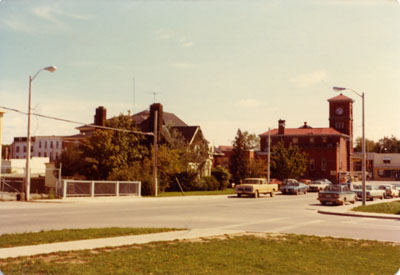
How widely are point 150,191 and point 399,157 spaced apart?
93.6m

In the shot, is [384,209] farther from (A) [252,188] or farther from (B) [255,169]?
(B) [255,169]

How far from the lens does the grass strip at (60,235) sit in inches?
472

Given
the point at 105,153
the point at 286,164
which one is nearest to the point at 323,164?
the point at 286,164

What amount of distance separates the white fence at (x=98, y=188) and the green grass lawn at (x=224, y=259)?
913 inches

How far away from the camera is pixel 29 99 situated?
30297 mm

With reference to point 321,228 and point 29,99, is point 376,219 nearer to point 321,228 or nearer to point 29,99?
point 321,228

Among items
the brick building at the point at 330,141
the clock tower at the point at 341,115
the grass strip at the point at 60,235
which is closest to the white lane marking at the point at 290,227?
the grass strip at the point at 60,235

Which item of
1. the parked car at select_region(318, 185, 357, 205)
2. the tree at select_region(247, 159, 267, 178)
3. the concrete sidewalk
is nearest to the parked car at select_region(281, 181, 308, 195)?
the tree at select_region(247, 159, 267, 178)

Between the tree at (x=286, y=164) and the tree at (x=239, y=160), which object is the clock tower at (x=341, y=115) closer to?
the tree at (x=286, y=164)

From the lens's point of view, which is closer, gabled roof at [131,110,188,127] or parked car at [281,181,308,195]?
parked car at [281,181,308,195]

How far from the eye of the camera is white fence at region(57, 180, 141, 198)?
33812 millimetres

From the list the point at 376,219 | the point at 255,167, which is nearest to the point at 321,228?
the point at 376,219

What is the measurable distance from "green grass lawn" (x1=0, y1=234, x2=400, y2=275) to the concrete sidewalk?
1.74 feet

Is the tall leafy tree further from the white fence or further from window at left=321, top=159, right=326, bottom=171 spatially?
window at left=321, top=159, right=326, bottom=171
